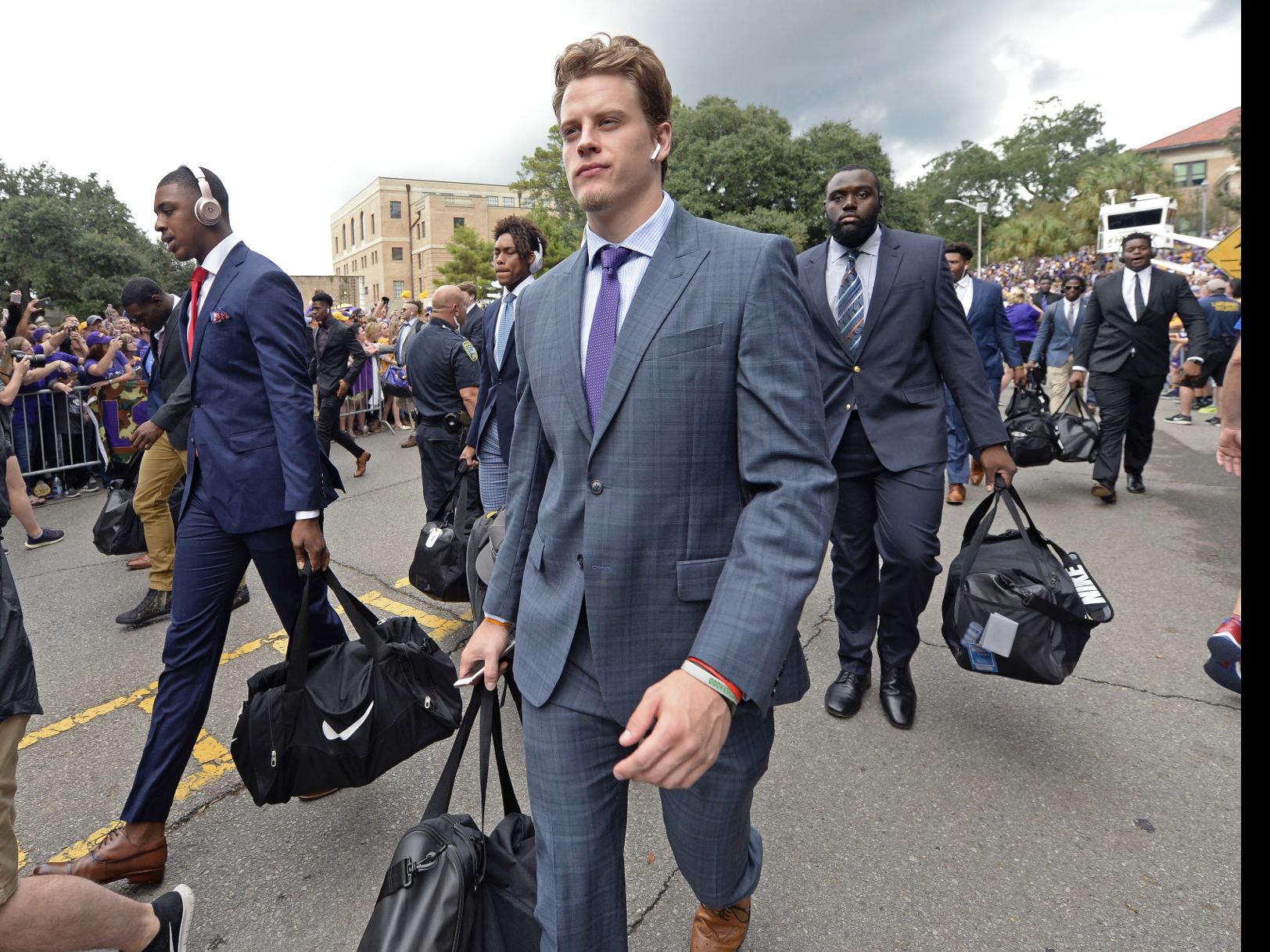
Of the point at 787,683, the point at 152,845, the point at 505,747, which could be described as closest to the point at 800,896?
the point at 787,683

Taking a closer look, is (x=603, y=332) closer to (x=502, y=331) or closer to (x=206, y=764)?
(x=502, y=331)

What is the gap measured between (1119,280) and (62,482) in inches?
444

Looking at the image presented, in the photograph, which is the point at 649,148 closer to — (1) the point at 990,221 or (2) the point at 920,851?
(2) the point at 920,851

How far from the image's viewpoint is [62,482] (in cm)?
873

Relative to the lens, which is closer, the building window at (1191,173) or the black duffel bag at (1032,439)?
the black duffel bag at (1032,439)

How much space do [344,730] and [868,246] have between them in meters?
2.81

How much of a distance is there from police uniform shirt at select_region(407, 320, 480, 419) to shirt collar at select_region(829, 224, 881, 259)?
2788 millimetres

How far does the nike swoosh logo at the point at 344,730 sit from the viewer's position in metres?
2.36

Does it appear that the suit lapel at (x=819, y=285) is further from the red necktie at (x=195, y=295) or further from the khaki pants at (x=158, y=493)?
the khaki pants at (x=158, y=493)

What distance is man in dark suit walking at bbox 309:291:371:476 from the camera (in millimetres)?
9016

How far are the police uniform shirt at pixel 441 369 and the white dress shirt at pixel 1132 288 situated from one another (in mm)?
5565

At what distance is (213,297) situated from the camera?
2680mm

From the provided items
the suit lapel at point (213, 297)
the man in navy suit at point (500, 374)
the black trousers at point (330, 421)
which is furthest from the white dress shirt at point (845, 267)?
the black trousers at point (330, 421)

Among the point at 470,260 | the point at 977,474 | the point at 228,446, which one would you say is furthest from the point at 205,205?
the point at 470,260
